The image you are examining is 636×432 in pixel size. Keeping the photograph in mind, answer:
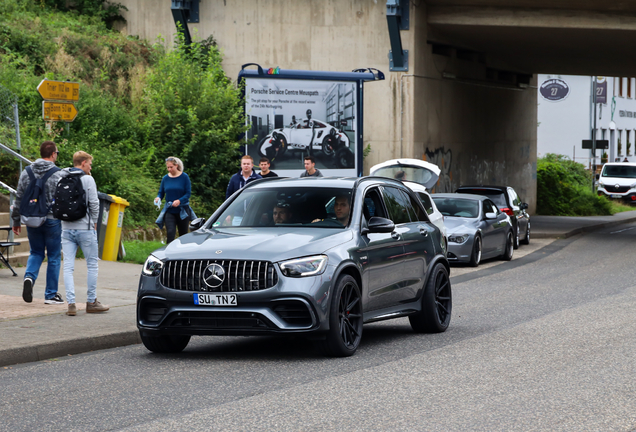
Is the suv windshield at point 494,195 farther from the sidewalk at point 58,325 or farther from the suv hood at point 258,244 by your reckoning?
the suv hood at point 258,244

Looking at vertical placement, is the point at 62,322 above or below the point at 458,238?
above

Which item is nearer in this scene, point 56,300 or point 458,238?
point 56,300

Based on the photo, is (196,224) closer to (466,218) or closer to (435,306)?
(435,306)

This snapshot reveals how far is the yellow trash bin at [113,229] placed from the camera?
1630 cm

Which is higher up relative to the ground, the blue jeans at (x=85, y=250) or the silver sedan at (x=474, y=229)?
the blue jeans at (x=85, y=250)

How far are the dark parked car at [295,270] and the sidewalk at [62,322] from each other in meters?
0.76

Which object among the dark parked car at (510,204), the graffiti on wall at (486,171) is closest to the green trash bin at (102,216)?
the dark parked car at (510,204)

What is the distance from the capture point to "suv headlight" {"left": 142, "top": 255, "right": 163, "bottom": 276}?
8.45 meters

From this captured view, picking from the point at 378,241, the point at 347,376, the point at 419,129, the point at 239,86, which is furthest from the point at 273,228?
the point at 419,129

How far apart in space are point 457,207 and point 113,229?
7.36 meters

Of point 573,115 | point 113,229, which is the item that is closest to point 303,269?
point 113,229

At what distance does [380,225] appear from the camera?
8.99 meters

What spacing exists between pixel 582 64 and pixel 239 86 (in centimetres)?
1763

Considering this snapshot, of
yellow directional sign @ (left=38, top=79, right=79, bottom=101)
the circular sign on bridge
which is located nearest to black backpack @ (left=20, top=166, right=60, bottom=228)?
yellow directional sign @ (left=38, top=79, right=79, bottom=101)
